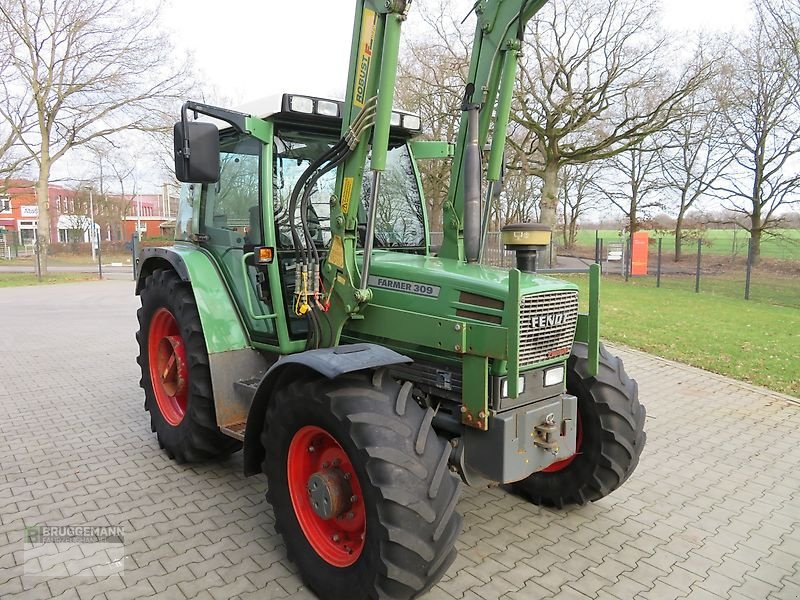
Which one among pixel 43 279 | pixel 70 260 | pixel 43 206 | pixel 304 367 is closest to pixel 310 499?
pixel 304 367

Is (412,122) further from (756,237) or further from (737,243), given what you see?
(737,243)

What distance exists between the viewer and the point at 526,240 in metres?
3.27

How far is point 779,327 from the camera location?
1041cm

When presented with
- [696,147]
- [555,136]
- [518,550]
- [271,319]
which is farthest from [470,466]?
[696,147]

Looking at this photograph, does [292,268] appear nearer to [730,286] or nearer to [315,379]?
[315,379]

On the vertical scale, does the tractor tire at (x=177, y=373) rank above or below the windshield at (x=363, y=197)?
below

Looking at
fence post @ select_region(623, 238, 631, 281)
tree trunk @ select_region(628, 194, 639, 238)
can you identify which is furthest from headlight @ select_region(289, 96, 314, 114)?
tree trunk @ select_region(628, 194, 639, 238)

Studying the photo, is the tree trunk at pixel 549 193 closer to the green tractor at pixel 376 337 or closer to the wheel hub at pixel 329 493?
the green tractor at pixel 376 337

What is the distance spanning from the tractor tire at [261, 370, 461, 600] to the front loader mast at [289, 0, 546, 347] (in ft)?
2.17

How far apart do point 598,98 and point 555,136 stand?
1910 millimetres

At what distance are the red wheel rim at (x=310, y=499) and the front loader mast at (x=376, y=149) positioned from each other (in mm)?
671

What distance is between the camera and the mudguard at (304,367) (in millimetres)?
2686

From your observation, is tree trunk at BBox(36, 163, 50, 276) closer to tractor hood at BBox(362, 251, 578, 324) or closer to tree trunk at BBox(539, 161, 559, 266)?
tree trunk at BBox(539, 161, 559, 266)
